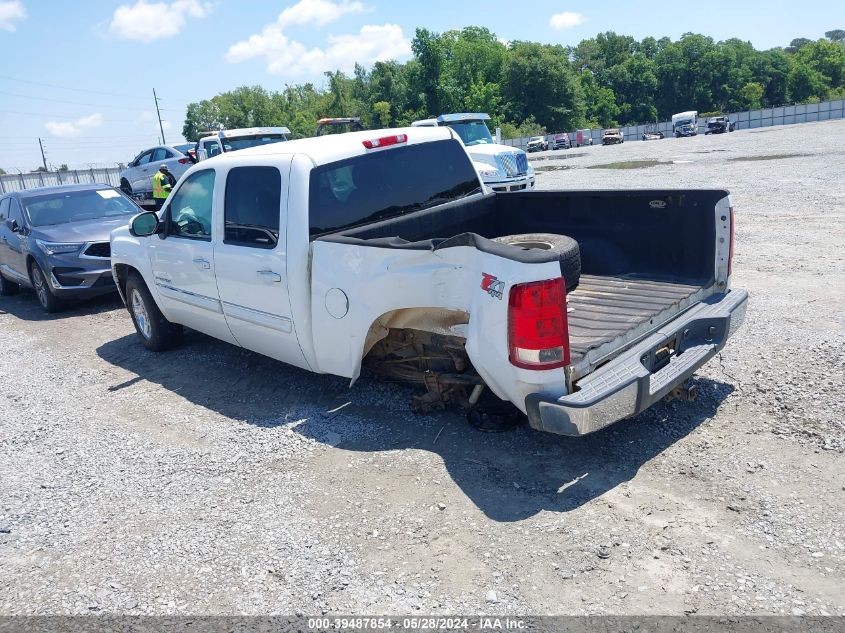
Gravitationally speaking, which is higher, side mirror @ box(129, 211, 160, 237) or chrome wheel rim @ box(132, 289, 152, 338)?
side mirror @ box(129, 211, 160, 237)

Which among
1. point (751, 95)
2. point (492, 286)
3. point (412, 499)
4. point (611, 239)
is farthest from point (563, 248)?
point (751, 95)

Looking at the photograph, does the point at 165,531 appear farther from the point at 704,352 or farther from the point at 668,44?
the point at 668,44

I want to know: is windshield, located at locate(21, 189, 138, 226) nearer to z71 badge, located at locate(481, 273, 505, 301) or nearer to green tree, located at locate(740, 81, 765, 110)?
z71 badge, located at locate(481, 273, 505, 301)

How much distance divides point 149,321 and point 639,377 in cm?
524

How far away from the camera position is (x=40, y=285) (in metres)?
9.84

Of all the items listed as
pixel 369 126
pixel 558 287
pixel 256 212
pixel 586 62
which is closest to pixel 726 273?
pixel 558 287

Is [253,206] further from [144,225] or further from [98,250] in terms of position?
[98,250]

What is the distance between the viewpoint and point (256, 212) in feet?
17.2

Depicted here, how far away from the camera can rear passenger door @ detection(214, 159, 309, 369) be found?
501 centimetres

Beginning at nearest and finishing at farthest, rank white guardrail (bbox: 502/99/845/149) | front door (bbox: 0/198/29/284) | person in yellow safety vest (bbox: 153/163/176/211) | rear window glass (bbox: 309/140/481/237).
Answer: rear window glass (bbox: 309/140/481/237)
front door (bbox: 0/198/29/284)
person in yellow safety vest (bbox: 153/163/176/211)
white guardrail (bbox: 502/99/845/149)

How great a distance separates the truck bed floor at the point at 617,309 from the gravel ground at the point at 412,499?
0.70 metres

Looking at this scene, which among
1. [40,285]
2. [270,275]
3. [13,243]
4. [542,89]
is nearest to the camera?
[270,275]

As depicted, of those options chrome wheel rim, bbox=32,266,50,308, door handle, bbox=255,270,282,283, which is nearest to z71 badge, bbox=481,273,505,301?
door handle, bbox=255,270,282,283

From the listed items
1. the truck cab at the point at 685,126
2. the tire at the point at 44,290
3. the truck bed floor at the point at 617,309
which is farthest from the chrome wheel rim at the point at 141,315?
the truck cab at the point at 685,126
